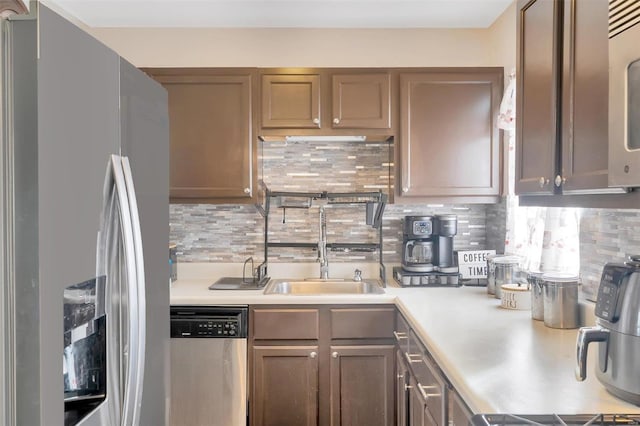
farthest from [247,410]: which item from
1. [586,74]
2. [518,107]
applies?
[586,74]

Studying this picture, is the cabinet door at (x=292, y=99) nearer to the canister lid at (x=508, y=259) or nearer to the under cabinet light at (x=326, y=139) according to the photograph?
the under cabinet light at (x=326, y=139)

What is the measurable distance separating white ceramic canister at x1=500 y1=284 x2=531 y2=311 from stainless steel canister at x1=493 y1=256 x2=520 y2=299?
0.20 m

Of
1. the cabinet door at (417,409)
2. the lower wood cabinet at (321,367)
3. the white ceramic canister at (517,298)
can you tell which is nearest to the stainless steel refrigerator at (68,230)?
the cabinet door at (417,409)

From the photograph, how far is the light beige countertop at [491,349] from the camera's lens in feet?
3.69

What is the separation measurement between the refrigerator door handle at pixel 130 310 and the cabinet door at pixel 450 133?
1.82 meters

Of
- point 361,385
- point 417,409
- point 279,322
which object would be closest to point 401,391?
point 361,385

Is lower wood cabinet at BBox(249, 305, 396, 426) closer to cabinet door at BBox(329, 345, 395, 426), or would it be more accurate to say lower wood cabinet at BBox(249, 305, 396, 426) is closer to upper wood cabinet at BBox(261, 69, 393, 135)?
cabinet door at BBox(329, 345, 395, 426)

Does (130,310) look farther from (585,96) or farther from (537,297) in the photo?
(537,297)

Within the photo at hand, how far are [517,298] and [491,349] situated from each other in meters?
0.63

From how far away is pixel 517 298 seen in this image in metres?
2.05

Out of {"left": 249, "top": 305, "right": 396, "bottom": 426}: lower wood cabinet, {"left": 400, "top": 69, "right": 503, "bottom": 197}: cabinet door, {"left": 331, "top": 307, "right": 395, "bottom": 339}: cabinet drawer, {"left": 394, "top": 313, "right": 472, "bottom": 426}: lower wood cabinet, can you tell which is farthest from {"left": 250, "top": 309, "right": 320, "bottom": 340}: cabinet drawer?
{"left": 400, "top": 69, "right": 503, "bottom": 197}: cabinet door

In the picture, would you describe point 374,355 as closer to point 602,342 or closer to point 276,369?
point 276,369

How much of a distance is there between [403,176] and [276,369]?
1.29 metres

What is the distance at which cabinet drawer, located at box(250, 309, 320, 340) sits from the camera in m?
2.40
